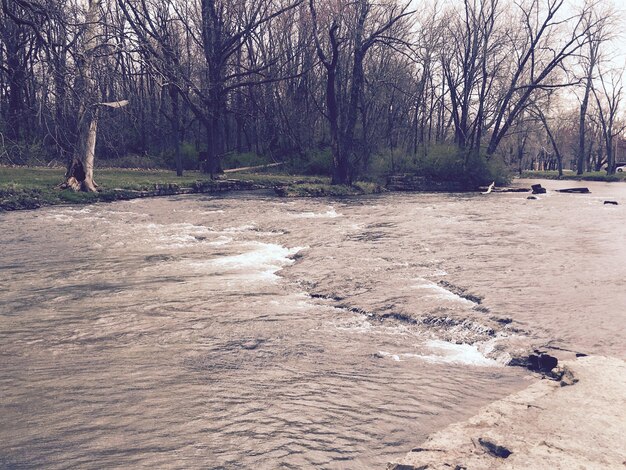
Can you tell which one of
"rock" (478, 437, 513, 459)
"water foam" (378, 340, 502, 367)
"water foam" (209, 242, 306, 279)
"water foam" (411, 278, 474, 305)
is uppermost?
"water foam" (209, 242, 306, 279)

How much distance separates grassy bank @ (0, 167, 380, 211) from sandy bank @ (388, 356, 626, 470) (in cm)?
1763

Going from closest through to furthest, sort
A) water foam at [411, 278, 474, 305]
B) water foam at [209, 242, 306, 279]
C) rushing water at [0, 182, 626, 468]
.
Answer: rushing water at [0, 182, 626, 468]
water foam at [411, 278, 474, 305]
water foam at [209, 242, 306, 279]

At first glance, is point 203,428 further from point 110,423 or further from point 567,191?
point 567,191

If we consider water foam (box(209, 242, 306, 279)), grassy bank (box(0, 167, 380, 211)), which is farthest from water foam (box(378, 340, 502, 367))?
grassy bank (box(0, 167, 380, 211))

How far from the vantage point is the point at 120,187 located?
894 inches

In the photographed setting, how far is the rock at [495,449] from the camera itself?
3.53m

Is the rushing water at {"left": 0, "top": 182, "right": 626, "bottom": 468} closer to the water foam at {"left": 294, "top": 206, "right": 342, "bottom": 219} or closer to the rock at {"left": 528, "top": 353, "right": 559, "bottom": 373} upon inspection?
the rock at {"left": 528, "top": 353, "right": 559, "bottom": 373}

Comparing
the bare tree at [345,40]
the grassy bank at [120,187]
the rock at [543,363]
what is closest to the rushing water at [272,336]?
the rock at [543,363]

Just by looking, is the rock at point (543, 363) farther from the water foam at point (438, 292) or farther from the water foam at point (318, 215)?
the water foam at point (318, 215)

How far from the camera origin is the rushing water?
416cm

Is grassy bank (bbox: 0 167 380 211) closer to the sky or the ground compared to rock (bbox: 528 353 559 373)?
closer to the sky

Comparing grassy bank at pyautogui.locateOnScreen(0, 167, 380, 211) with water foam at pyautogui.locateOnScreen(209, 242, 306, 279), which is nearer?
water foam at pyautogui.locateOnScreen(209, 242, 306, 279)

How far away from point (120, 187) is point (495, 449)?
21261 millimetres

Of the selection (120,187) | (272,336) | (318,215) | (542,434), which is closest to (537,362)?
(542,434)
